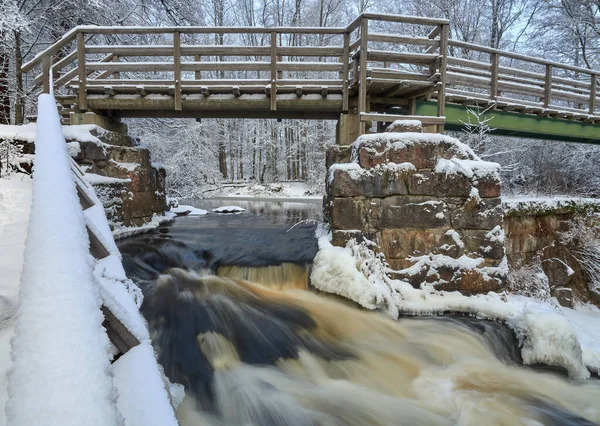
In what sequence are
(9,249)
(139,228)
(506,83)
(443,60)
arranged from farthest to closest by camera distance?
(506,83) → (139,228) → (443,60) → (9,249)

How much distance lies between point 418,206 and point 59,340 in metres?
5.16

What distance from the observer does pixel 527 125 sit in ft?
32.7

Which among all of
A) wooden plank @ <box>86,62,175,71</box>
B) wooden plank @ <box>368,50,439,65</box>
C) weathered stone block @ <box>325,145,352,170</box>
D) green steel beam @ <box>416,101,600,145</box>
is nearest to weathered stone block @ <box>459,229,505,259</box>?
weathered stone block @ <box>325,145,352,170</box>

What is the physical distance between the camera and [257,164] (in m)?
30.0

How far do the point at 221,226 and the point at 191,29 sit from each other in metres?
4.48

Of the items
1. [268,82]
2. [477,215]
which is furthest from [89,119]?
[477,215]

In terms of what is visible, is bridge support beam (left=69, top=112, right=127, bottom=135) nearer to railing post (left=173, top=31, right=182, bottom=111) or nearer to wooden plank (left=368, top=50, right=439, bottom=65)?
railing post (left=173, top=31, right=182, bottom=111)

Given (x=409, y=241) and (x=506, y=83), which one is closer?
(x=409, y=241)

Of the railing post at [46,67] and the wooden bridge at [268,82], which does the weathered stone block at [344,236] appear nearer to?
the wooden bridge at [268,82]

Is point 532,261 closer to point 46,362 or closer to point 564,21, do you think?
point 46,362

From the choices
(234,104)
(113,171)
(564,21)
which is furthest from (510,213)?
(564,21)

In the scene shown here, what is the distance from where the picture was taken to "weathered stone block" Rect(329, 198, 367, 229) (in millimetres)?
5457

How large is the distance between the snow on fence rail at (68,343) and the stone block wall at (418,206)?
420cm

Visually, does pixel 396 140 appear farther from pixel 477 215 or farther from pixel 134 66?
pixel 134 66
